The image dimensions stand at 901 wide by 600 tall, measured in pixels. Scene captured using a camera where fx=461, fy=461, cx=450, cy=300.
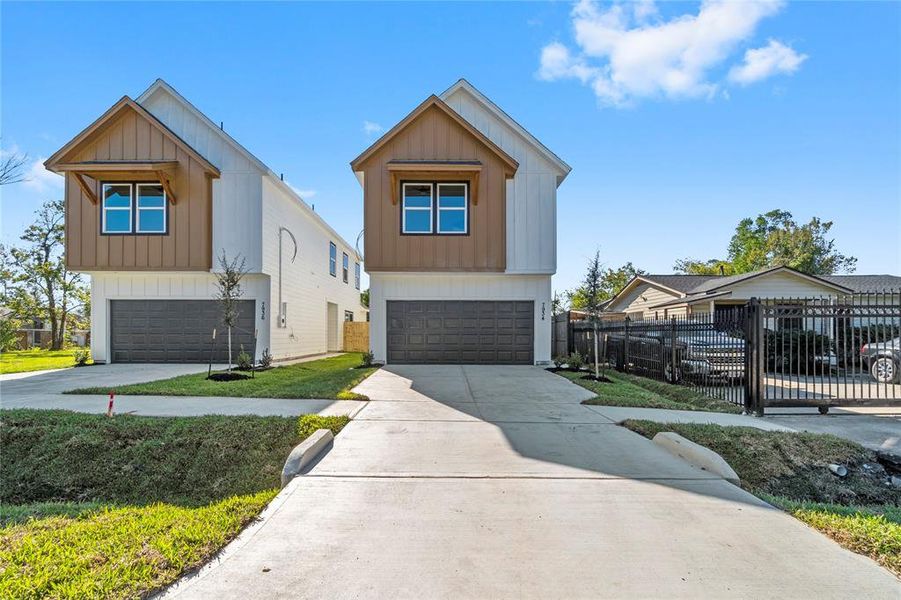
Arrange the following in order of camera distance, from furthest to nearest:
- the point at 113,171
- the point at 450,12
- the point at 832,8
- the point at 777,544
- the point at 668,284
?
the point at 668,284
the point at 113,171
the point at 450,12
the point at 832,8
the point at 777,544

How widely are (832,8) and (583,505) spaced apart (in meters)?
12.5

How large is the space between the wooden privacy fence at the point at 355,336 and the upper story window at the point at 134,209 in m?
11.9

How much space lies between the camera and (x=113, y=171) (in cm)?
1428

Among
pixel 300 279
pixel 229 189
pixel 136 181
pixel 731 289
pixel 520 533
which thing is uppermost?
pixel 136 181

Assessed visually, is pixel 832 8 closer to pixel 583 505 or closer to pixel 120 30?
pixel 583 505

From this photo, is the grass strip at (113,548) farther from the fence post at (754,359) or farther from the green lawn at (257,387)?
the fence post at (754,359)

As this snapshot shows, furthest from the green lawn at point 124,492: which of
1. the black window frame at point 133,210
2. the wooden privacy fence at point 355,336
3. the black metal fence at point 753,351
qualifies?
the wooden privacy fence at point 355,336

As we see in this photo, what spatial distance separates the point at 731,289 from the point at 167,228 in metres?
22.7

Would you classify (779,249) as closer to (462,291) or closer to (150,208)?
(462,291)

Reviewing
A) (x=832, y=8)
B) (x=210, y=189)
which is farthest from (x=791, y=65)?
(x=210, y=189)

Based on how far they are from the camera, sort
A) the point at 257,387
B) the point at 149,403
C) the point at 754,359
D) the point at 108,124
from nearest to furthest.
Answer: the point at 149,403 < the point at 754,359 < the point at 257,387 < the point at 108,124

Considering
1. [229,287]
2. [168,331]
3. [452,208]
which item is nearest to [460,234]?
[452,208]

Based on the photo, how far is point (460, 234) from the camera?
14773 millimetres

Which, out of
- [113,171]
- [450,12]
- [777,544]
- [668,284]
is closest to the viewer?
[777,544]
